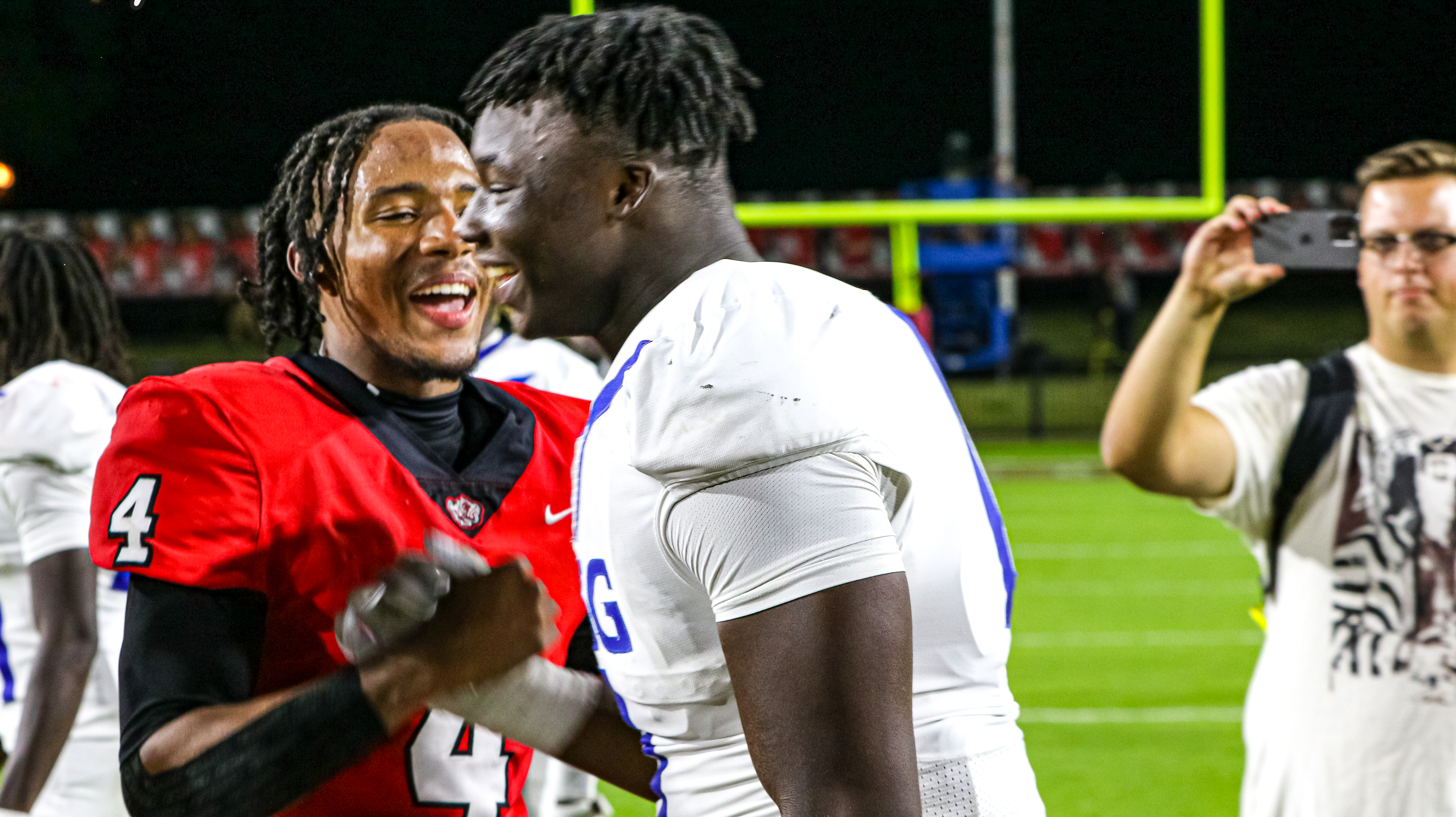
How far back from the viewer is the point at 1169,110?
85.3 ft

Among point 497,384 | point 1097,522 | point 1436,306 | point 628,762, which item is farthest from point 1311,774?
point 1097,522

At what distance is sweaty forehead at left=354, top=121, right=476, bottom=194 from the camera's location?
1.79 meters

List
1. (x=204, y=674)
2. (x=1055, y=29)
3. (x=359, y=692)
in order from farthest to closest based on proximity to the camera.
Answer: (x=1055, y=29)
(x=204, y=674)
(x=359, y=692)

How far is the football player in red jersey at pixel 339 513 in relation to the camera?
134cm

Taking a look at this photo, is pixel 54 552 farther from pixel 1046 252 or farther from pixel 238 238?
pixel 1046 252

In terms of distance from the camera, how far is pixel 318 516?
5.19ft

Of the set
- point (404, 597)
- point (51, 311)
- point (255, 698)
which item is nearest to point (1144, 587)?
point (51, 311)

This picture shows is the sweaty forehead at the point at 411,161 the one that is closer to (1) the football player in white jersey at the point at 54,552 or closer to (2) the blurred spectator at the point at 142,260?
(1) the football player in white jersey at the point at 54,552

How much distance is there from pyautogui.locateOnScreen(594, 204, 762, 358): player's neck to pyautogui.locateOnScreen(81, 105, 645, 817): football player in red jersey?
0.89 feet

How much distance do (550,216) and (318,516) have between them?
0.52m

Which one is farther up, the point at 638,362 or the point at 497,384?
the point at 638,362

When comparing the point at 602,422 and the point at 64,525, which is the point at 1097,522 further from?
the point at 602,422

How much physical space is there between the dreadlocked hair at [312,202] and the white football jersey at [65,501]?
0.80m

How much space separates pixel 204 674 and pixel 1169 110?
88.2 feet
